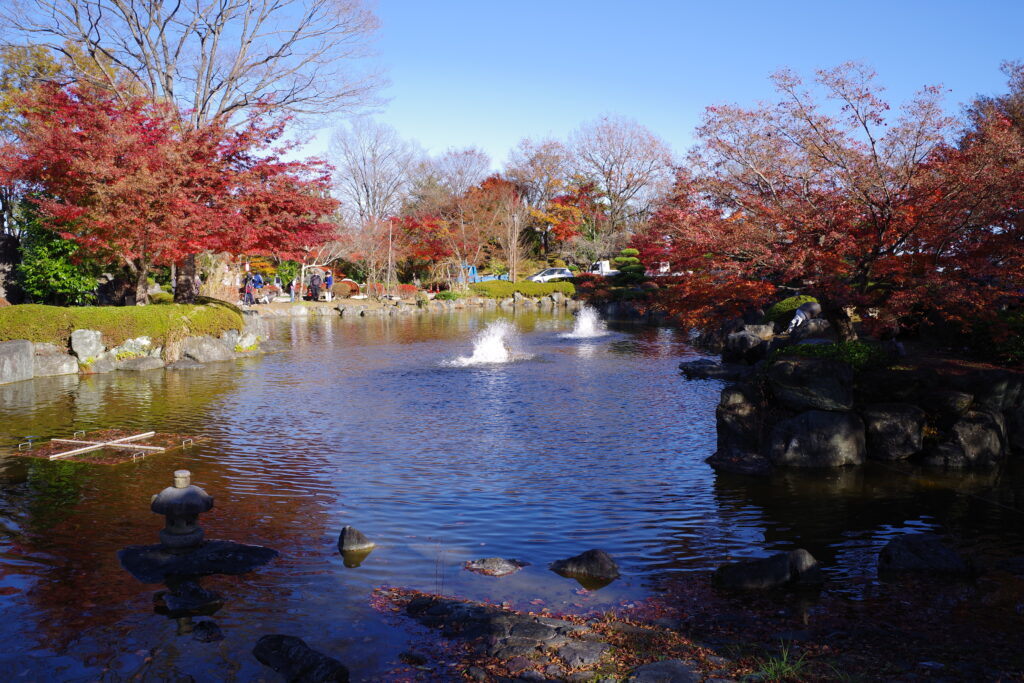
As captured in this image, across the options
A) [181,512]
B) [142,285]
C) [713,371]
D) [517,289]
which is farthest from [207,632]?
[517,289]

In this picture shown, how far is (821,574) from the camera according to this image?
6.49 meters

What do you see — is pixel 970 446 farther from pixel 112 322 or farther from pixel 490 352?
pixel 112 322

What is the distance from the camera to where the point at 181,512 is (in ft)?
22.3

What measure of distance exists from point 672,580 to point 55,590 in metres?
5.23

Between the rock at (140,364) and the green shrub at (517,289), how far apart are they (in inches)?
1255

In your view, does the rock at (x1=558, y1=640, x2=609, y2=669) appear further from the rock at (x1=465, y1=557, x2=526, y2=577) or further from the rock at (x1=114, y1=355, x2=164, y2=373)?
the rock at (x1=114, y1=355, x2=164, y2=373)

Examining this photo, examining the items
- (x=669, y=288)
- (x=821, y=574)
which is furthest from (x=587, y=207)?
(x=821, y=574)

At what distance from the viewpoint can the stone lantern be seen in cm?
681

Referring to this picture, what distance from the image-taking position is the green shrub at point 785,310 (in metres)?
22.1

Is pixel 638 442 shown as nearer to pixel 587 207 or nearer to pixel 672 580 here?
pixel 672 580

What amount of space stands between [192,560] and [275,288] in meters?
42.4

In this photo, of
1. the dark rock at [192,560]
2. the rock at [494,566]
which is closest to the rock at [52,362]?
the dark rock at [192,560]

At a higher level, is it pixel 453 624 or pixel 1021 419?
pixel 1021 419

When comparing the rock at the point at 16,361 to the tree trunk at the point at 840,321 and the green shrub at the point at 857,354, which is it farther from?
the tree trunk at the point at 840,321
